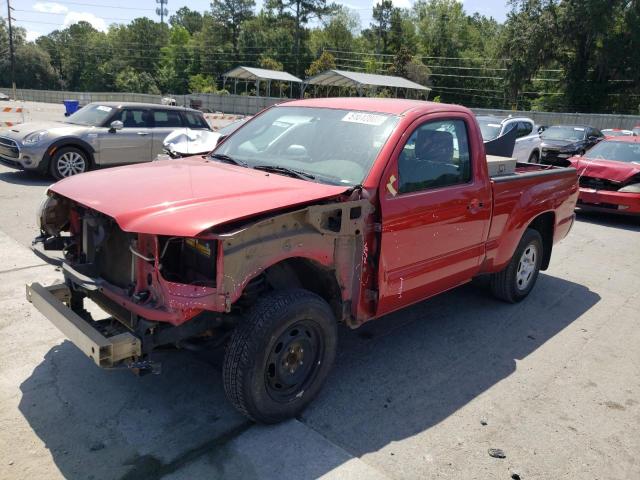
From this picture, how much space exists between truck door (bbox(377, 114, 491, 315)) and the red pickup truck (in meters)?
0.01

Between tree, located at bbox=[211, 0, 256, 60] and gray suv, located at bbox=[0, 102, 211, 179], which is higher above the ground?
tree, located at bbox=[211, 0, 256, 60]

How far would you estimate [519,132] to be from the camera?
45.5ft

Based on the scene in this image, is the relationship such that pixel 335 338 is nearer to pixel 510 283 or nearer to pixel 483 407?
pixel 483 407

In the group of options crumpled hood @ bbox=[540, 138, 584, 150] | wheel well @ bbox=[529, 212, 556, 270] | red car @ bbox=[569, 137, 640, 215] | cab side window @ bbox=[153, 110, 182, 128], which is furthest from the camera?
crumpled hood @ bbox=[540, 138, 584, 150]

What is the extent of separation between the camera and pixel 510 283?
5.64m

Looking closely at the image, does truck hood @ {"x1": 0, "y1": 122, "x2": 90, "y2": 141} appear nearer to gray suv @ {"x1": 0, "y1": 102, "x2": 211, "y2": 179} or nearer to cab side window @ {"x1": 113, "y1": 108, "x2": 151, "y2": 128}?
gray suv @ {"x1": 0, "y1": 102, "x2": 211, "y2": 179}

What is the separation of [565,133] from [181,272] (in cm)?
1785

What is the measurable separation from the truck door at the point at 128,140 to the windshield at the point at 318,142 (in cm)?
713

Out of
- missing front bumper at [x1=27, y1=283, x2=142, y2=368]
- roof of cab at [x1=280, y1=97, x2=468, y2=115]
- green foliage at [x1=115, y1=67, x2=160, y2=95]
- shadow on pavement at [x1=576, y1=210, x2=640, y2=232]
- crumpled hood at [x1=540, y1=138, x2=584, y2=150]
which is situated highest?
green foliage at [x1=115, y1=67, x2=160, y2=95]

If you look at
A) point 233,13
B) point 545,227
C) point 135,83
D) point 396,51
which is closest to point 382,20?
point 396,51

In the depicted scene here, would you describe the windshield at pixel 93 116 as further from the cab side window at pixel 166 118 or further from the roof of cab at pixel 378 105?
the roof of cab at pixel 378 105

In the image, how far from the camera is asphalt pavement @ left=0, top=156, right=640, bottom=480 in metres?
3.08

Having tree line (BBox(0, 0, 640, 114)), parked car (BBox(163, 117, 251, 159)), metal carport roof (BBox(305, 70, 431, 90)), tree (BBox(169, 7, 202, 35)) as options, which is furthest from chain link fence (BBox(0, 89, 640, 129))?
tree (BBox(169, 7, 202, 35))

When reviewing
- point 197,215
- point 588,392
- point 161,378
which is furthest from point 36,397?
point 588,392
